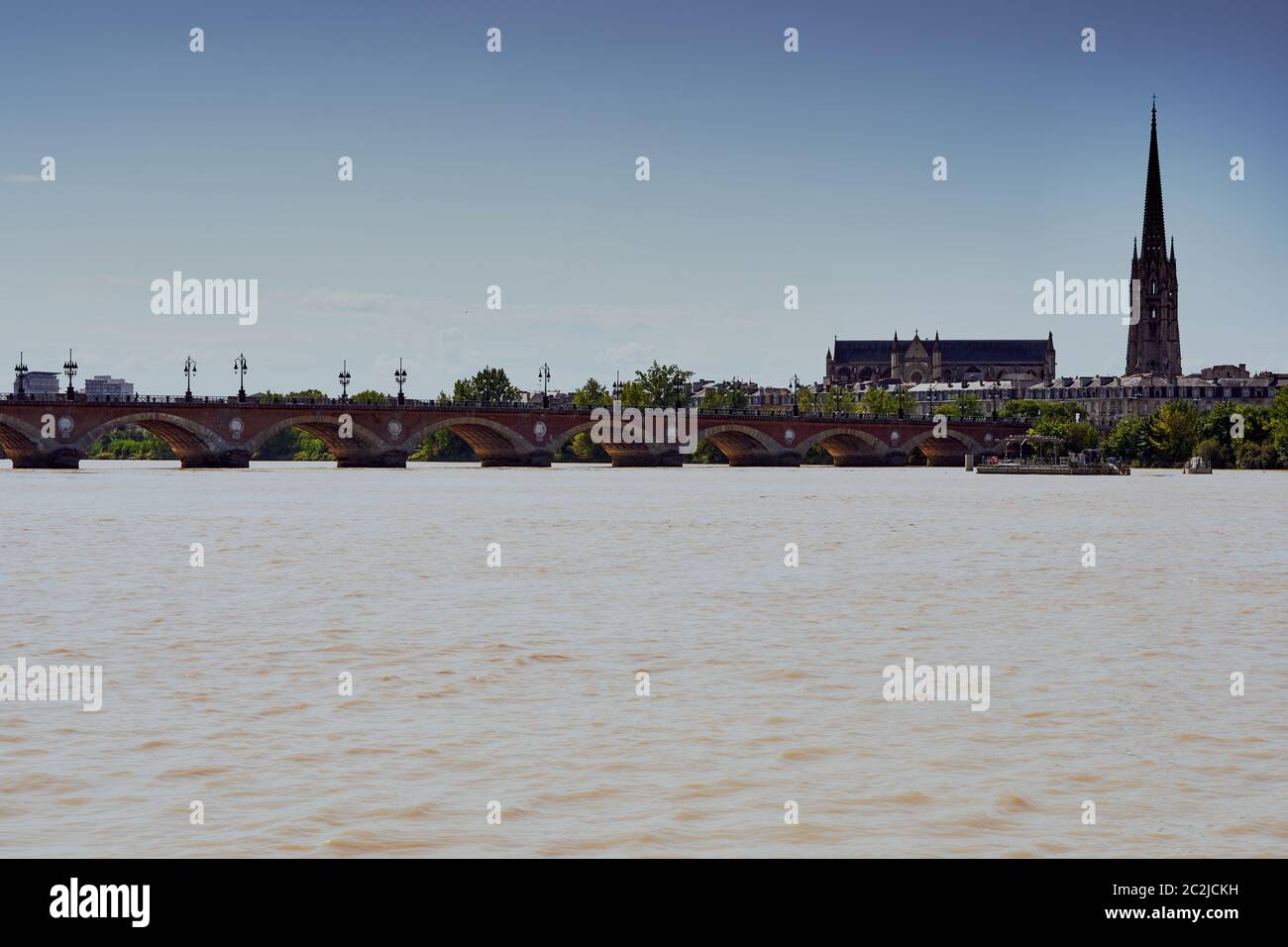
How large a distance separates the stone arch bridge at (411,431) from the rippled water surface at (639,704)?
213 feet

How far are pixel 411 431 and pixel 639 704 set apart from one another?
340 feet

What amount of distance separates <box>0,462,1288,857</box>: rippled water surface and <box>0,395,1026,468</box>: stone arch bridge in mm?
64775

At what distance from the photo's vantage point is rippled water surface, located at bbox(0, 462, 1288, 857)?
34.8 feet

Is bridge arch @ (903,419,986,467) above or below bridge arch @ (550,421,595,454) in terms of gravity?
below

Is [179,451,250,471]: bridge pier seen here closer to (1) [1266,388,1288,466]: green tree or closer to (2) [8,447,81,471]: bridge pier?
(2) [8,447,81,471]: bridge pier

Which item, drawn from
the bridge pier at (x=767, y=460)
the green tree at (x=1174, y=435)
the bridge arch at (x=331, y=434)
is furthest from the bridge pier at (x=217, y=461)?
the green tree at (x=1174, y=435)

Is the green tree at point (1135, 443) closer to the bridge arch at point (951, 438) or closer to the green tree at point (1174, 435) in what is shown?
the green tree at point (1174, 435)

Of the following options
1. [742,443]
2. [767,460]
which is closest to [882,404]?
[742,443]

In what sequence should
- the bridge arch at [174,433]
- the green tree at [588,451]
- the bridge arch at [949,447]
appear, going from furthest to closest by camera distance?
the bridge arch at [949,447] < the green tree at [588,451] < the bridge arch at [174,433]

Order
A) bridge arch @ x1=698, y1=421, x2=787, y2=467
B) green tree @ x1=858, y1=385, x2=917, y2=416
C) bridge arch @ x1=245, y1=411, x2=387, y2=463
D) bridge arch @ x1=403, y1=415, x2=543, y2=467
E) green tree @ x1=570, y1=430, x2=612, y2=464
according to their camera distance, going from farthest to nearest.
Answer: green tree @ x1=858, y1=385, x2=917, y2=416, green tree @ x1=570, y1=430, x2=612, y2=464, bridge arch @ x1=698, y1=421, x2=787, y2=467, bridge arch @ x1=403, y1=415, x2=543, y2=467, bridge arch @ x1=245, y1=411, x2=387, y2=463

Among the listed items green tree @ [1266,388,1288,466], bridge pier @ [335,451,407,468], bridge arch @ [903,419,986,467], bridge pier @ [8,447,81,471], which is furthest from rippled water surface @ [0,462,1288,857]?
bridge arch @ [903,419,986,467]

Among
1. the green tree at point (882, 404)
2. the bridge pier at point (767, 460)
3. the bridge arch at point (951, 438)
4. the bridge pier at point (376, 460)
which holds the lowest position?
the bridge pier at point (767, 460)

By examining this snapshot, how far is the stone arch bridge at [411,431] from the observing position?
9844 cm
